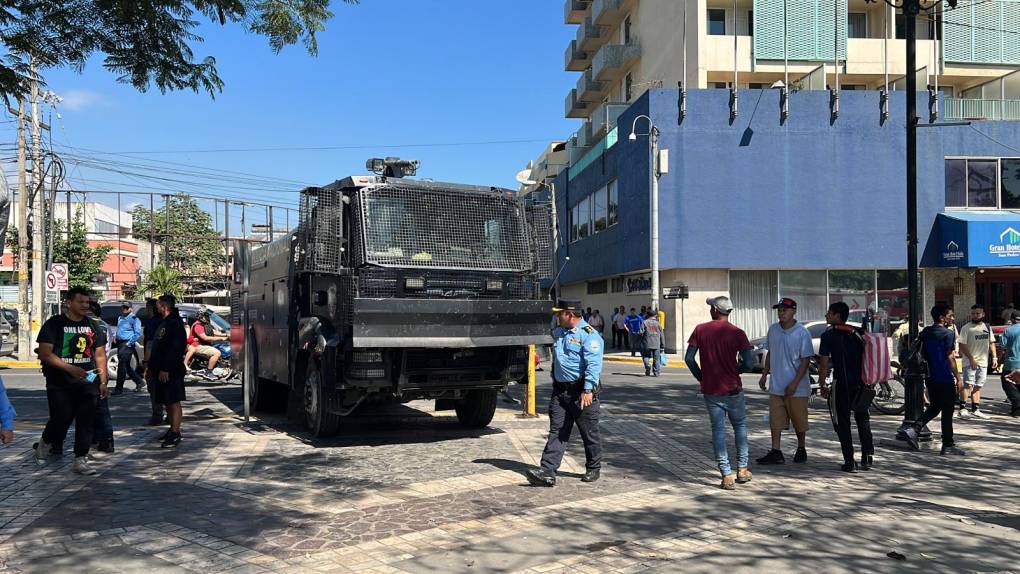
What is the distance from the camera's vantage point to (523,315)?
9.35 metres

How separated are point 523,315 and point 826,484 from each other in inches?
143

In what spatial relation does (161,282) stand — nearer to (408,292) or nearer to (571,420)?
(408,292)

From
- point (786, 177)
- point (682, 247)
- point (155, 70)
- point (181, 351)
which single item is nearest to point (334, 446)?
point (181, 351)

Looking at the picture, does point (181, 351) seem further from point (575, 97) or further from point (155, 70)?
point (575, 97)

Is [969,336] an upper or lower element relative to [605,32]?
lower

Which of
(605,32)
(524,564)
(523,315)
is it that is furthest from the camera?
(605,32)

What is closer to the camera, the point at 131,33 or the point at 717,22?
the point at 131,33

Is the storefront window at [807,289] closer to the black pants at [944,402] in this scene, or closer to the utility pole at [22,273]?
the black pants at [944,402]

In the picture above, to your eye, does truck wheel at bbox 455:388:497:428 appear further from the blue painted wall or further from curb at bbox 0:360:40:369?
the blue painted wall

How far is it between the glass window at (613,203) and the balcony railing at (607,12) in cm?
1014

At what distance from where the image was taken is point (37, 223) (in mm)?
24641

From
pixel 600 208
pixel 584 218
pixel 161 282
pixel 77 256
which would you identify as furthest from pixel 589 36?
pixel 77 256

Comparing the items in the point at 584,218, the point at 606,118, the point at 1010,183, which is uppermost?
the point at 606,118

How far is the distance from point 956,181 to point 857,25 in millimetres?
7904
